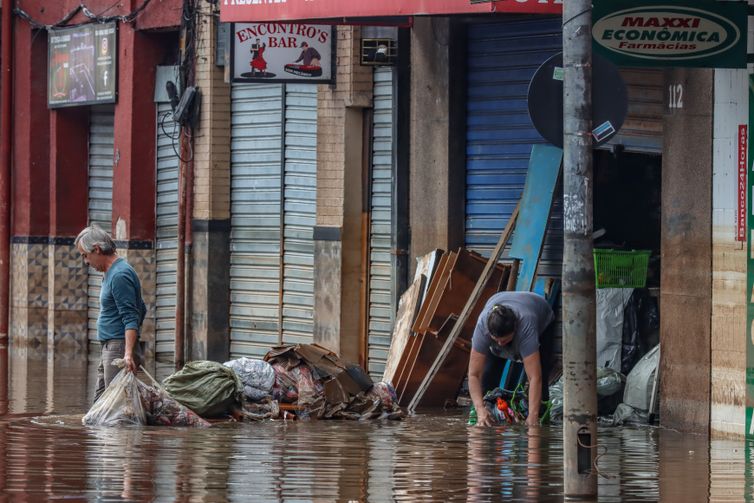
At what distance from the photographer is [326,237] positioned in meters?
18.1

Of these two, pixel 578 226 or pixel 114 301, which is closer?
pixel 578 226

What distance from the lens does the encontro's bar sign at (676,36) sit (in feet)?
39.4

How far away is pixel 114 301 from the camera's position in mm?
12852

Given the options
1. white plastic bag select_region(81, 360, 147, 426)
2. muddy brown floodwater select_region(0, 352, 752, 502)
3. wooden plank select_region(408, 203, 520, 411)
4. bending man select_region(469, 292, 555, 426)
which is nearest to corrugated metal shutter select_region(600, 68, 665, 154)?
wooden plank select_region(408, 203, 520, 411)

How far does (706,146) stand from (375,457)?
3.54m

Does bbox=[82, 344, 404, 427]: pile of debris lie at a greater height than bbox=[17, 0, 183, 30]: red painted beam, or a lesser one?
lesser

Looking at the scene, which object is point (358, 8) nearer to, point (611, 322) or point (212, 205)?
point (611, 322)

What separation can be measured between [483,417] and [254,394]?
2013 millimetres

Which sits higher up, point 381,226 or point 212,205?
point 212,205

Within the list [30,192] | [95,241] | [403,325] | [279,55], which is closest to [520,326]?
[95,241]

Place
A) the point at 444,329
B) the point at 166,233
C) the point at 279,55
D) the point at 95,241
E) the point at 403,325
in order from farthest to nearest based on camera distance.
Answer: the point at 166,233 → the point at 279,55 → the point at 403,325 → the point at 444,329 → the point at 95,241

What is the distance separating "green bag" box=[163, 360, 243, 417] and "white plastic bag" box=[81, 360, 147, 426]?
2.09 feet

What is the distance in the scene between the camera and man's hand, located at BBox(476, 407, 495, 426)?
514 inches

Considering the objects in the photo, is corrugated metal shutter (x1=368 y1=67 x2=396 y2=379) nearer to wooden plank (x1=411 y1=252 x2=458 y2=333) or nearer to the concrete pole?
wooden plank (x1=411 y1=252 x2=458 y2=333)
